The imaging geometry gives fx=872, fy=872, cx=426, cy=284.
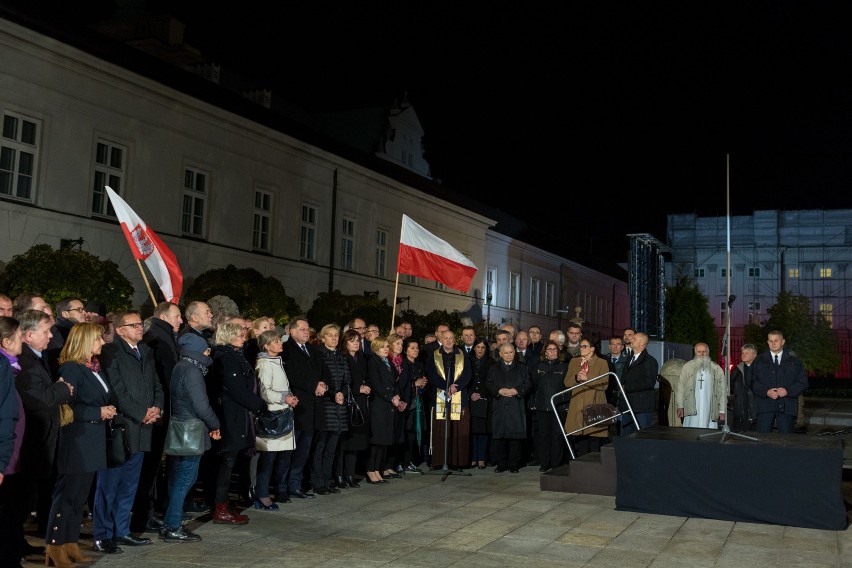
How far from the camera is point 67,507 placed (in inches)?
272

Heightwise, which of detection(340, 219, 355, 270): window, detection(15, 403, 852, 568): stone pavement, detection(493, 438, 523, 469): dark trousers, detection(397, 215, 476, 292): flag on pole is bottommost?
detection(15, 403, 852, 568): stone pavement

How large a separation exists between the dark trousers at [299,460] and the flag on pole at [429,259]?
5728 millimetres

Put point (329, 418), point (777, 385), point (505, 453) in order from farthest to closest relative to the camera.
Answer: point (505, 453), point (777, 385), point (329, 418)

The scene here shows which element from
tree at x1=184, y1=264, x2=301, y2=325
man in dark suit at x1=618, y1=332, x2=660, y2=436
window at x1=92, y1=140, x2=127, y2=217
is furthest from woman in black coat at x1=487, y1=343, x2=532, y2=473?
window at x1=92, y1=140, x2=127, y2=217

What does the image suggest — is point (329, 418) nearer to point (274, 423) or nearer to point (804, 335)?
point (274, 423)

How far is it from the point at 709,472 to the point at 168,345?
5887 millimetres

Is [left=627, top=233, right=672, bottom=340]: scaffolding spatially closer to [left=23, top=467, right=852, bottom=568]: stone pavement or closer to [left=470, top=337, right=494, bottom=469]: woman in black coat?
[left=470, top=337, right=494, bottom=469]: woman in black coat

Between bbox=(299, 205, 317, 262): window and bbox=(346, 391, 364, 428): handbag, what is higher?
bbox=(299, 205, 317, 262): window

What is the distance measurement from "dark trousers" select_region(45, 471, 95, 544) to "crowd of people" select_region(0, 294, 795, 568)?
1 cm

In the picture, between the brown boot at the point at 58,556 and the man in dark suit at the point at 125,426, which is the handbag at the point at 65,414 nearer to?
the man in dark suit at the point at 125,426

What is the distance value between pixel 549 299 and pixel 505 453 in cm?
4332

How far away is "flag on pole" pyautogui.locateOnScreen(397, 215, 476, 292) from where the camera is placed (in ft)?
52.3

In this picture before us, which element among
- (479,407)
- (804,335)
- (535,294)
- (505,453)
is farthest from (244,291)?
(804,335)

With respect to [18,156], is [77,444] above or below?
below
